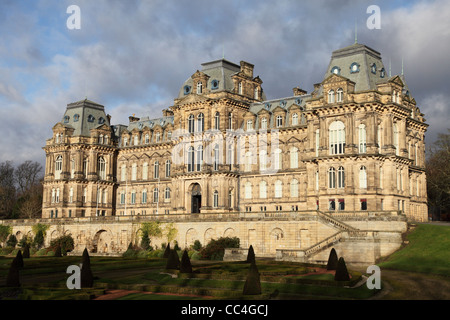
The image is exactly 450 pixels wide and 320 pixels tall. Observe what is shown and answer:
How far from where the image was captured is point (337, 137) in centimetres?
7162

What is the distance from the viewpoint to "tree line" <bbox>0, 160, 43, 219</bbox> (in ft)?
386

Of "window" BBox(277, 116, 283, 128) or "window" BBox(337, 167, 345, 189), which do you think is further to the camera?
"window" BBox(277, 116, 283, 128)

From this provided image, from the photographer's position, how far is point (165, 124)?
3986 inches

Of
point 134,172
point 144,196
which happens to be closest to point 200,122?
point 144,196

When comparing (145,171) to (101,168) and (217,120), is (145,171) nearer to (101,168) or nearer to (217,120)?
(101,168)

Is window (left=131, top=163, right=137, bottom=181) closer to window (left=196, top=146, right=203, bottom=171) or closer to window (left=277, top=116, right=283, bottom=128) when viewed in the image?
window (left=196, top=146, right=203, bottom=171)

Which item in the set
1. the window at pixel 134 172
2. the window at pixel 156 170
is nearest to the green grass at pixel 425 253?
the window at pixel 156 170

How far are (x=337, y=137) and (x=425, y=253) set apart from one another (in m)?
22.5

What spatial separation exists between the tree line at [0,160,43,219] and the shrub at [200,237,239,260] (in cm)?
6169

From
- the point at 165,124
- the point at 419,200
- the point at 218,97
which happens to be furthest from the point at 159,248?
the point at 419,200

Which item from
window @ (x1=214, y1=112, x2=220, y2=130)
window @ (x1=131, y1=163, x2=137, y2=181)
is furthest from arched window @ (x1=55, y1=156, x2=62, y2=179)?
window @ (x1=214, y1=112, x2=220, y2=130)

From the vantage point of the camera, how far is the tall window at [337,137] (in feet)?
234

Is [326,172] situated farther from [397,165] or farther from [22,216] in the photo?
[22,216]

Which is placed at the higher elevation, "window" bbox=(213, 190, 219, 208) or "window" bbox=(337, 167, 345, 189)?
"window" bbox=(337, 167, 345, 189)
